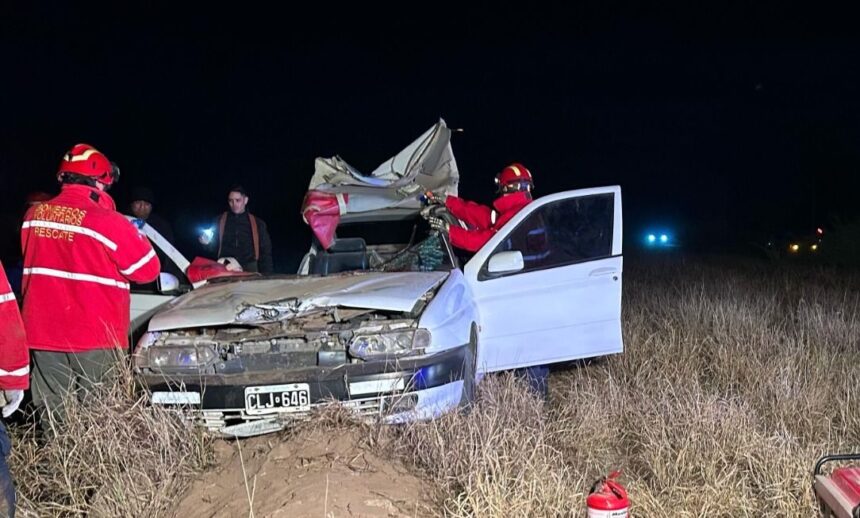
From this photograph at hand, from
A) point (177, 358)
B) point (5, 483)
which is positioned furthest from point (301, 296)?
point (5, 483)

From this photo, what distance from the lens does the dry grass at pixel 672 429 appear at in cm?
381

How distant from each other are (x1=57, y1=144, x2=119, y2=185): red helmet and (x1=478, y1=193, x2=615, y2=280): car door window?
2.85m

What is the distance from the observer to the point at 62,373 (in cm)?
465

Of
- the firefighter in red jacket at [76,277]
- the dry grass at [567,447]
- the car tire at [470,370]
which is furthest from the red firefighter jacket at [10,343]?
the car tire at [470,370]

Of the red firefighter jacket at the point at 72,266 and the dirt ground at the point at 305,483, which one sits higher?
the red firefighter jacket at the point at 72,266

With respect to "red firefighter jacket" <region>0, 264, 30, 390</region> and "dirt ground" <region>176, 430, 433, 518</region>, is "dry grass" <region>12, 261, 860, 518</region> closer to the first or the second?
"dirt ground" <region>176, 430, 433, 518</region>

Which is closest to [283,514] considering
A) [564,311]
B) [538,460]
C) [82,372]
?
[538,460]

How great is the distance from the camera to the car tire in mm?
4891

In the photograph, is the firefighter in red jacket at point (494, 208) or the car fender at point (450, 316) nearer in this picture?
the car fender at point (450, 316)

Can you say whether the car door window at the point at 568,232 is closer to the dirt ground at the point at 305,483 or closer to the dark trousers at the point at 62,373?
the dirt ground at the point at 305,483

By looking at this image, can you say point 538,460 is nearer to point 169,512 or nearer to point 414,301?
point 414,301

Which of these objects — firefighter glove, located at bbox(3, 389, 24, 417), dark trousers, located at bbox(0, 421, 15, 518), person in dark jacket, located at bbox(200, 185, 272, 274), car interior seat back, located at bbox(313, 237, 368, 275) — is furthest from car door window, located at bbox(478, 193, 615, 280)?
dark trousers, located at bbox(0, 421, 15, 518)

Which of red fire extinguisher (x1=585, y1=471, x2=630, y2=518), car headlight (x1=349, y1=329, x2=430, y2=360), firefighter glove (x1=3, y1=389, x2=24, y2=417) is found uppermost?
car headlight (x1=349, y1=329, x2=430, y2=360)

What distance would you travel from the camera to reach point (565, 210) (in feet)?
20.6
